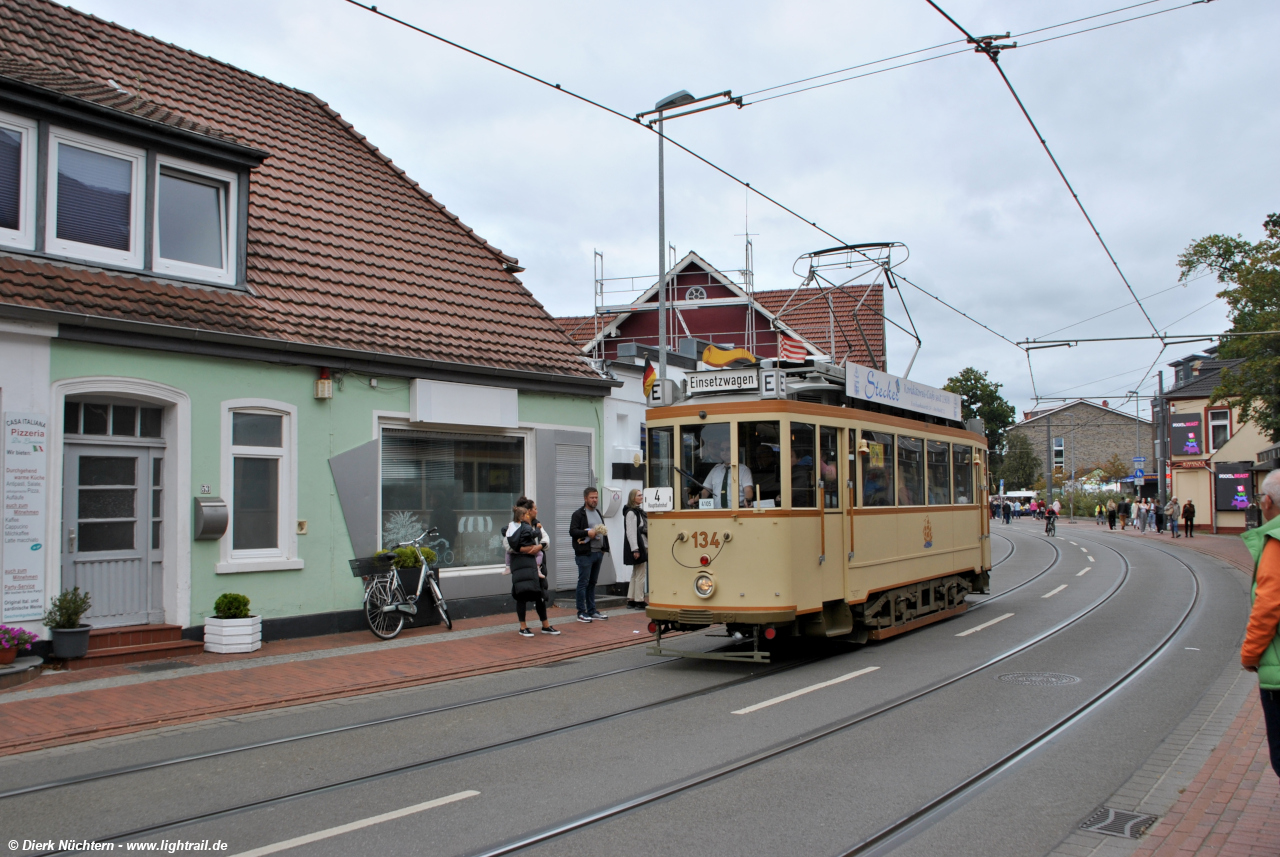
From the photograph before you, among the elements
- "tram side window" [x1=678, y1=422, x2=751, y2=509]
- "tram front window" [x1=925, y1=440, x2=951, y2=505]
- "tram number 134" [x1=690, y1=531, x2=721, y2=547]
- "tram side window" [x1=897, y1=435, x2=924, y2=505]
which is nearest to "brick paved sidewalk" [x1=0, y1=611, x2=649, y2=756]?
"tram number 134" [x1=690, y1=531, x2=721, y2=547]

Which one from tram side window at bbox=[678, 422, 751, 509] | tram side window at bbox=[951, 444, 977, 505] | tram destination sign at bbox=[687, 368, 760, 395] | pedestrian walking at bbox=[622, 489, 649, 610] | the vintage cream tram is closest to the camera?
the vintage cream tram

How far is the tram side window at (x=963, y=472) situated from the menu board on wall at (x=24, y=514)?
38.6 ft

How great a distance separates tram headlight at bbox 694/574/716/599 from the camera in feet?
33.5

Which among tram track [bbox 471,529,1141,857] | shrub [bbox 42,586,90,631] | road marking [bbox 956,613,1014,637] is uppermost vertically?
shrub [bbox 42,586,90,631]

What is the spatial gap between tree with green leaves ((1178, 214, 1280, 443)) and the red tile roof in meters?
22.0

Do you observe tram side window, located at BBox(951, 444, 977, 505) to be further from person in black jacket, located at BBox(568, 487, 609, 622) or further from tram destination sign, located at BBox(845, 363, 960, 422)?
person in black jacket, located at BBox(568, 487, 609, 622)

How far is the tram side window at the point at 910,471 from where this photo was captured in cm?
1280

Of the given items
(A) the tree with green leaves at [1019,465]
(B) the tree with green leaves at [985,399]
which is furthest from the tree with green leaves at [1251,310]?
(A) the tree with green leaves at [1019,465]

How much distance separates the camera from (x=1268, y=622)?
4.45m

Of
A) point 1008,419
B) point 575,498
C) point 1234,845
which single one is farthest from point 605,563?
point 1008,419

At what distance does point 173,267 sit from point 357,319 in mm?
2467

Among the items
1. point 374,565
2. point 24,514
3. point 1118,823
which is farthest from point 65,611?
point 1118,823

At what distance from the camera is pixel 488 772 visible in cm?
646

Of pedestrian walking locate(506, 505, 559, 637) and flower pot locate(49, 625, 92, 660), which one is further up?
pedestrian walking locate(506, 505, 559, 637)
